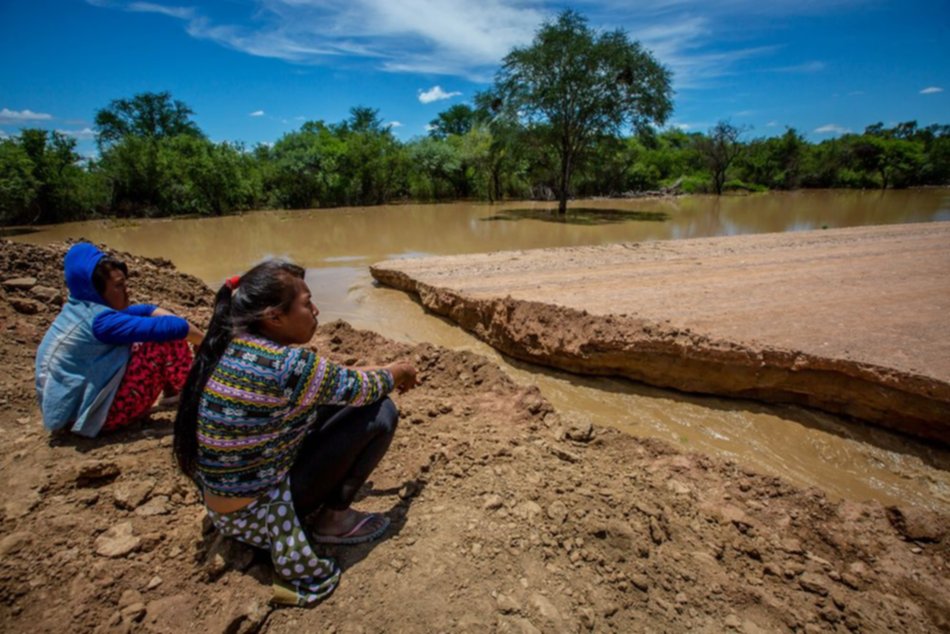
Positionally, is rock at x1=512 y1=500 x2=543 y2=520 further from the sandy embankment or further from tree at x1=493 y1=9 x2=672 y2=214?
tree at x1=493 y1=9 x2=672 y2=214

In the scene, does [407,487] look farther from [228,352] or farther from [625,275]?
[625,275]

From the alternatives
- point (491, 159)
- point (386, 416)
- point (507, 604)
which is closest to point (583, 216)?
point (491, 159)

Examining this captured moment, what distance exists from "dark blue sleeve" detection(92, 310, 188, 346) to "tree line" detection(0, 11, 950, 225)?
17935 mm

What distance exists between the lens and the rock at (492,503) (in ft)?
7.06

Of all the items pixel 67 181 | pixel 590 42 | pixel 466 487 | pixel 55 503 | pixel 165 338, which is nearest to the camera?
pixel 55 503

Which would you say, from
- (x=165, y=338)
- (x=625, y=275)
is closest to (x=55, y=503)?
(x=165, y=338)

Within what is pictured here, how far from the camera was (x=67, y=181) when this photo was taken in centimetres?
1906

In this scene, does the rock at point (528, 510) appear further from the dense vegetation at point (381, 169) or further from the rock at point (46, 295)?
the dense vegetation at point (381, 169)

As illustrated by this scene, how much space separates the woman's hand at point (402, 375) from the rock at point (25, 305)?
15.7 feet

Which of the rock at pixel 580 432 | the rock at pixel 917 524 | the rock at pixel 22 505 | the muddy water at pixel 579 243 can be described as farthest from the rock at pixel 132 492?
the rock at pixel 917 524

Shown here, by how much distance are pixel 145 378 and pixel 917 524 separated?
4460 millimetres

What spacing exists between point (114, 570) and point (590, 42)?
66.7 feet

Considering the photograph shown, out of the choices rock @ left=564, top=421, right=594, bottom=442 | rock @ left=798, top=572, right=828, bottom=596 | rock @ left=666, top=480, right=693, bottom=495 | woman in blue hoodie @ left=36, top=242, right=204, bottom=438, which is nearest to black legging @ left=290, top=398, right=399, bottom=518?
woman in blue hoodie @ left=36, top=242, right=204, bottom=438

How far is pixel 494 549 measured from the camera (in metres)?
1.91
